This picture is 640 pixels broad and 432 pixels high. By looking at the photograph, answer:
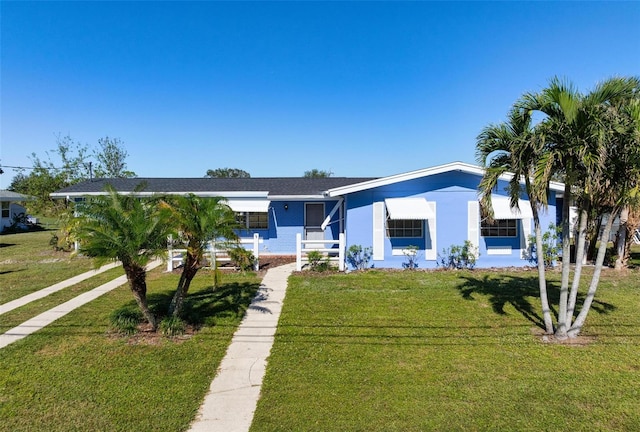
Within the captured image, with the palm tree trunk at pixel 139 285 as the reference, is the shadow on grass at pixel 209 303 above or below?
below

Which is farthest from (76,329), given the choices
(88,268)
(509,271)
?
(509,271)

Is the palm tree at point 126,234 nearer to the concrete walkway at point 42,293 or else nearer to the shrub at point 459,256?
the concrete walkway at point 42,293

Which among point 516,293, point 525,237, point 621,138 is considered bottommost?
point 516,293

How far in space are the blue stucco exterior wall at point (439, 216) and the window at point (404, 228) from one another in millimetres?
199

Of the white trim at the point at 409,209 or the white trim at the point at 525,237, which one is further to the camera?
the white trim at the point at 525,237

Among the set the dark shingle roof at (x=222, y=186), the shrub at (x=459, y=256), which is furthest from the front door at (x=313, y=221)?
the shrub at (x=459, y=256)

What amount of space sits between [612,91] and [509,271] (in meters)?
8.08

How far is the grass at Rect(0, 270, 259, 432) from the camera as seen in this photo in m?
4.27

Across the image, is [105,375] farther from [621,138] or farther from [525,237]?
[525,237]

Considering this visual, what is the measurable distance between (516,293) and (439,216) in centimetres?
406

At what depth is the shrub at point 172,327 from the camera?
675 cm

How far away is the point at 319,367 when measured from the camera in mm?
5508

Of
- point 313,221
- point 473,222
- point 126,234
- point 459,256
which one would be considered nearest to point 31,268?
point 126,234

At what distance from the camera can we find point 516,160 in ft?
21.3
